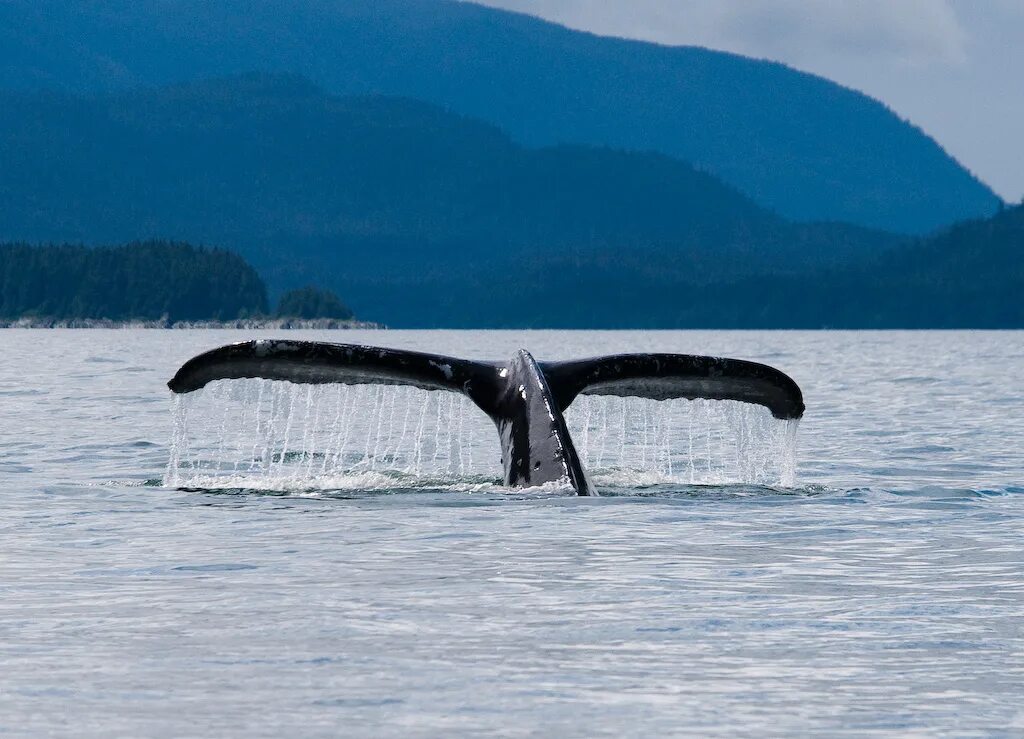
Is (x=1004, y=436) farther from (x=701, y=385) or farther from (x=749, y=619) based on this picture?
(x=749, y=619)

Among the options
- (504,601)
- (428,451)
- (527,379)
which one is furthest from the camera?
(428,451)

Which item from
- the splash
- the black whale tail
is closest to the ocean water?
the splash

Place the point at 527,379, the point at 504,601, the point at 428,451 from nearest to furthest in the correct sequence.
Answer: the point at 504,601
the point at 527,379
the point at 428,451

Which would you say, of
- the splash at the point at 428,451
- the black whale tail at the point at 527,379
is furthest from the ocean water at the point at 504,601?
the black whale tail at the point at 527,379

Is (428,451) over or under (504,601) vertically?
over

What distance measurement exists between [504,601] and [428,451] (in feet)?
40.1

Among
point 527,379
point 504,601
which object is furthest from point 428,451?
point 504,601

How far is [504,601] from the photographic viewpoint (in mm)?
8352

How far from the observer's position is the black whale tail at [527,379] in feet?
38.2

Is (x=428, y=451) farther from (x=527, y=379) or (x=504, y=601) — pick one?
(x=504, y=601)

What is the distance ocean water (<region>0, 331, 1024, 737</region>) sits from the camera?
240 inches

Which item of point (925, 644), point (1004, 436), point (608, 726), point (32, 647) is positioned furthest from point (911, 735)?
point (1004, 436)

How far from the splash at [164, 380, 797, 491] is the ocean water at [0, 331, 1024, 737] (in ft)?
0.37

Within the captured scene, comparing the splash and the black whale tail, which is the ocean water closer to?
the splash
